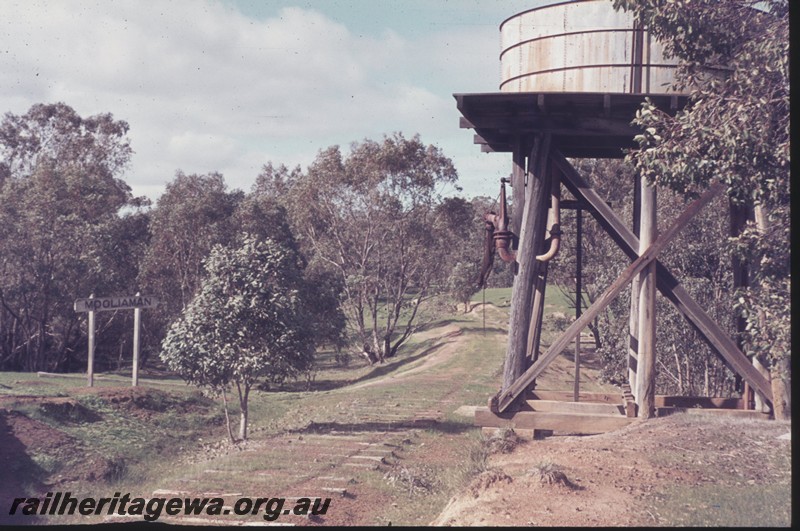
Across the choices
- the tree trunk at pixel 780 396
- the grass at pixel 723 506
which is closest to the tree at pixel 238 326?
the tree trunk at pixel 780 396

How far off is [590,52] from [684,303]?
15.2 feet

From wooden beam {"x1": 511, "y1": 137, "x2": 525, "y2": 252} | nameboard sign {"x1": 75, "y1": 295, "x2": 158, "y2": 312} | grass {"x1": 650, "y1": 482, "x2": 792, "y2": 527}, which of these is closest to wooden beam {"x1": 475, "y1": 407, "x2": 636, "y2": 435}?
wooden beam {"x1": 511, "y1": 137, "x2": 525, "y2": 252}

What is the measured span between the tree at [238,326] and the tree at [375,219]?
2122cm

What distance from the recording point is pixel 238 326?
667 inches

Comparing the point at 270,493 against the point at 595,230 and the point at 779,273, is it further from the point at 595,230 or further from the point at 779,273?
the point at 595,230

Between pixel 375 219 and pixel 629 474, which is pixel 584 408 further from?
pixel 375 219

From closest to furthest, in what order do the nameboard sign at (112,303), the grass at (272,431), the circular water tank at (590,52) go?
the grass at (272,431) → the circular water tank at (590,52) → the nameboard sign at (112,303)

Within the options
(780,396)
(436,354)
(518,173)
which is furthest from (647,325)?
(436,354)

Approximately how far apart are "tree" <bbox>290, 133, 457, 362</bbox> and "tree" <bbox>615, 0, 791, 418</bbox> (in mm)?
27191

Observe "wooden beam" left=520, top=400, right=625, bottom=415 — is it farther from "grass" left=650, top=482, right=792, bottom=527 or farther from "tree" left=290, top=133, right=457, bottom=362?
"tree" left=290, top=133, right=457, bottom=362

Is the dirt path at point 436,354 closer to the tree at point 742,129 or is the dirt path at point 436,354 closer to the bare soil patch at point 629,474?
the bare soil patch at point 629,474

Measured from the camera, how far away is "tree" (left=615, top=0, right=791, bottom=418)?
29.6ft

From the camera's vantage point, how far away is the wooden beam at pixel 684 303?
39.9ft

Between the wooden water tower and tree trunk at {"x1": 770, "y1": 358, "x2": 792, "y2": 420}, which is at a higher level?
the wooden water tower
